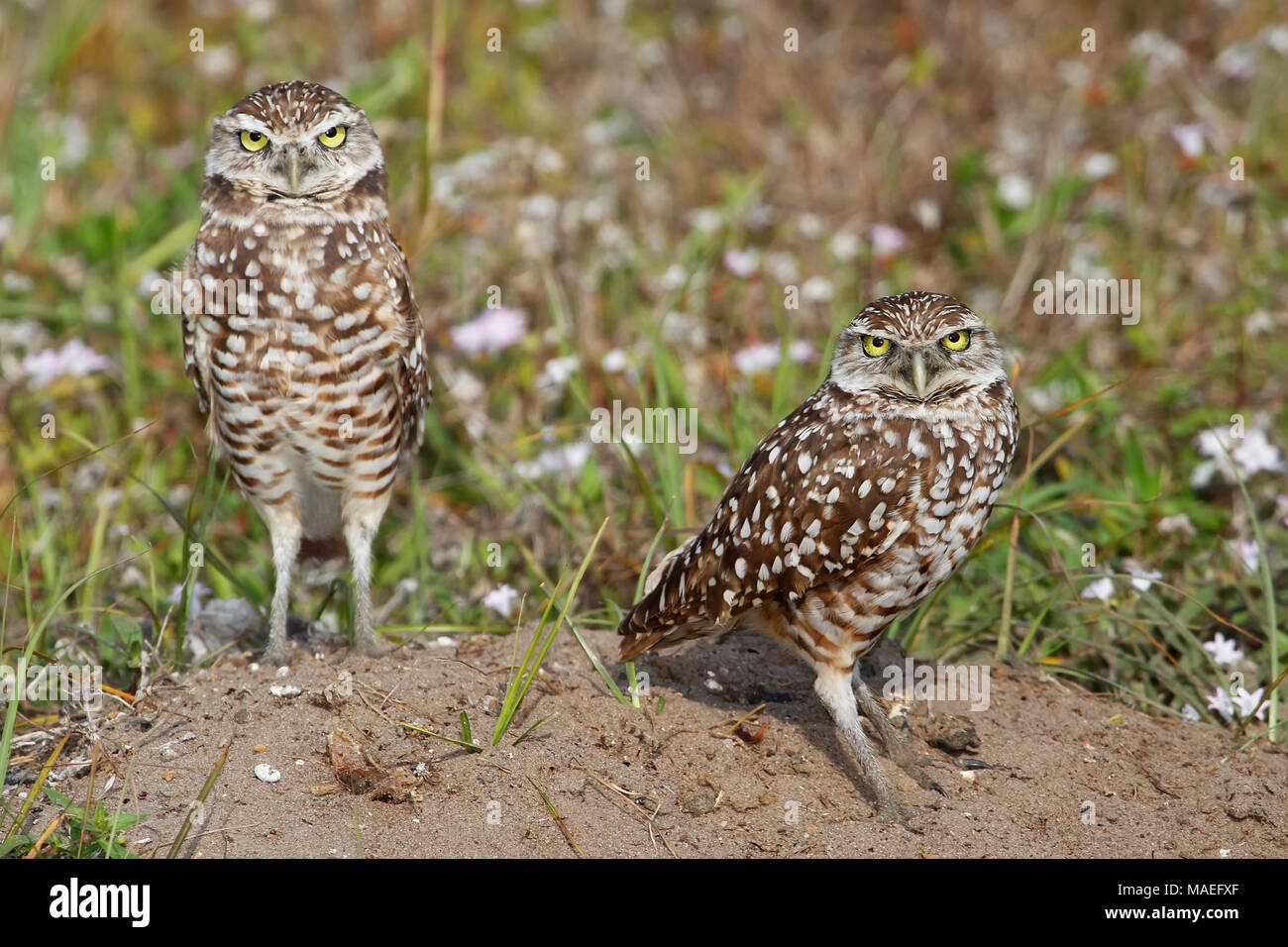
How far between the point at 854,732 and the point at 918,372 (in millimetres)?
1151

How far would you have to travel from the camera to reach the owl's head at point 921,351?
3.97 meters

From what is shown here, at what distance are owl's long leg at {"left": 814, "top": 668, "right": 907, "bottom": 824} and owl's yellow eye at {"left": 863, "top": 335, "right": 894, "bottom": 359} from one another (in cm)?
102

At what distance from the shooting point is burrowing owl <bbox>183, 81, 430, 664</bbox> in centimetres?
448

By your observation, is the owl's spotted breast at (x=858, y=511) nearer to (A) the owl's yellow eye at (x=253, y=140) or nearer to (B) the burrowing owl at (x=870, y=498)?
(B) the burrowing owl at (x=870, y=498)

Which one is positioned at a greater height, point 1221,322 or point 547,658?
point 1221,322

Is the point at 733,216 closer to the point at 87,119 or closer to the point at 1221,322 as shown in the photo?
the point at 1221,322

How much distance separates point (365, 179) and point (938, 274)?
13.3 ft

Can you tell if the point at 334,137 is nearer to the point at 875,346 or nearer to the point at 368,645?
the point at 368,645

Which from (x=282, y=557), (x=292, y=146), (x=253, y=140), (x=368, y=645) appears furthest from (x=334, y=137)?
(x=368, y=645)

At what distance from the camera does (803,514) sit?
4.05 m

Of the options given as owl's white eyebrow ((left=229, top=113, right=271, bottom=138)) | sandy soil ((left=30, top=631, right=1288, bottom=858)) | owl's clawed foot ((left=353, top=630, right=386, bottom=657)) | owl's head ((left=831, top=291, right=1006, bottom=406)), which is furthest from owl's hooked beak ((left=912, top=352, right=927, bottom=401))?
owl's white eyebrow ((left=229, top=113, right=271, bottom=138))

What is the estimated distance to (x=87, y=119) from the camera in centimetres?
909

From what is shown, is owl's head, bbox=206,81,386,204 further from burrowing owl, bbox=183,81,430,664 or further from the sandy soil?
the sandy soil

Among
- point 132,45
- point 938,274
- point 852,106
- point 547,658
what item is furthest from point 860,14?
point 547,658
